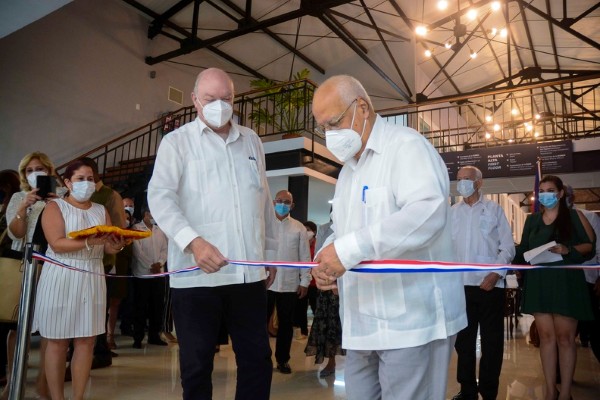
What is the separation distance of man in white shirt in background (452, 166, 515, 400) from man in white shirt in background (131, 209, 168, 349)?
12.7 ft

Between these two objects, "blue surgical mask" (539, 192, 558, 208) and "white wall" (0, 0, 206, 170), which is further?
"white wall" (0, 0, 206, 170)

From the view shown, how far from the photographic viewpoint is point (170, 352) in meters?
5.42

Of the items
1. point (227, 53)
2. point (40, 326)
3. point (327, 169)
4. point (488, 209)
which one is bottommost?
point (40, 326)

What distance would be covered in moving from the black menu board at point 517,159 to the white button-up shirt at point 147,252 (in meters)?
6.27

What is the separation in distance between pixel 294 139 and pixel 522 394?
6.03 m

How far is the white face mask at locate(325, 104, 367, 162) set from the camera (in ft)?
5.38

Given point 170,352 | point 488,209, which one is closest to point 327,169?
point 170,352

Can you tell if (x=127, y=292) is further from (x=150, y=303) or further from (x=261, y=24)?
(x=261, y=24)

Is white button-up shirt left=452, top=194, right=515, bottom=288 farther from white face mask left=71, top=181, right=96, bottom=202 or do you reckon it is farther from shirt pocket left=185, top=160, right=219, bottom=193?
white face mask left=71, top=181, right=96, bottom=202

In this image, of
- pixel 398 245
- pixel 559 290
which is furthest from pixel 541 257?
pixel 398 245

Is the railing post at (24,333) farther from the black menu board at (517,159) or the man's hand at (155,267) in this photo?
the black menu board at (517,159)

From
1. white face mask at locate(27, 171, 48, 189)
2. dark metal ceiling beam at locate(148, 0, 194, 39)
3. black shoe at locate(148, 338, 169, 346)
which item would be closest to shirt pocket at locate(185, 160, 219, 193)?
white face mask at locate(27, 171, 48, 189)

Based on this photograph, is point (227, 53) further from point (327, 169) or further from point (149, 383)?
point (149, 383)

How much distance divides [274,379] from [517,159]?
7.35m
